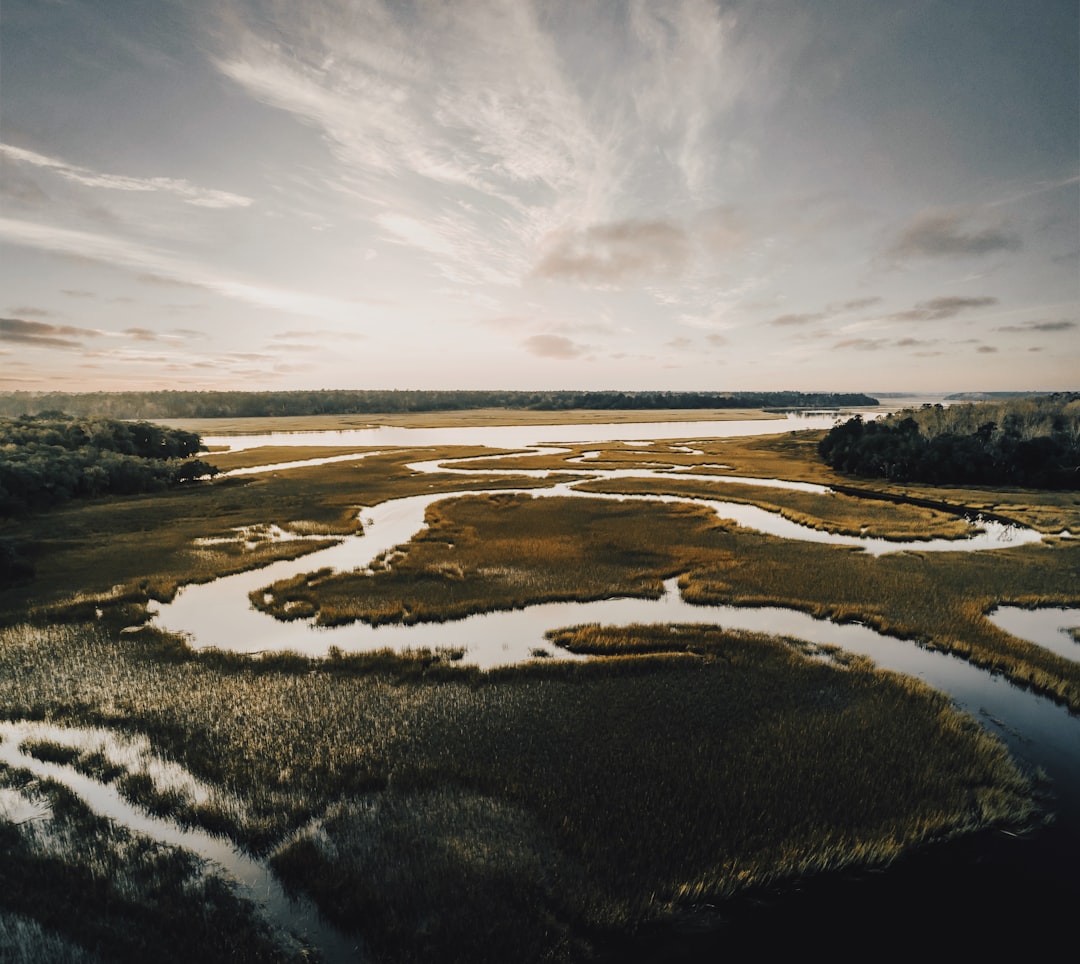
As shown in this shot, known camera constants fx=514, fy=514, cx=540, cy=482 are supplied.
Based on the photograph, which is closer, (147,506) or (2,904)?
(2,904)

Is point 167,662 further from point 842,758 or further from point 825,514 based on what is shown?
point 825,514

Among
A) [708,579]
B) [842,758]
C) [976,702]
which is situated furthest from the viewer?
[708,579]

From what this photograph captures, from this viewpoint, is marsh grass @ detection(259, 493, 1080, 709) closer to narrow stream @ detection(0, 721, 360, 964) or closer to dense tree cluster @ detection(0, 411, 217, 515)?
narrow stream @ detection(0, 721, 360, 964)

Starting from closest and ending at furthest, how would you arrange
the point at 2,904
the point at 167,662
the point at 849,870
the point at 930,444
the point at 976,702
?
the point at 2,904 → the point at 849,870 → the point at 976,702 → the point at 167,662 → the point at 930,444

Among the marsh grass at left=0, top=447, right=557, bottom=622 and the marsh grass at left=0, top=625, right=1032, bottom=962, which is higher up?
the marsh grass at left=0, top=447, right=557, bottom=622

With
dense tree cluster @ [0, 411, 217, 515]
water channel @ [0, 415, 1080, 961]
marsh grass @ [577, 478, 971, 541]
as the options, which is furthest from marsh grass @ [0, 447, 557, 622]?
marsh grass @ [577, 478, 971, 541]

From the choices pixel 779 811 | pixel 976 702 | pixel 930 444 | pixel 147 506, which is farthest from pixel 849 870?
pixel 930 444

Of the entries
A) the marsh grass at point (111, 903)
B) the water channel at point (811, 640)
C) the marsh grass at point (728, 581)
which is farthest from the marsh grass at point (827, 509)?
the marsh grass at point (111, 903)
